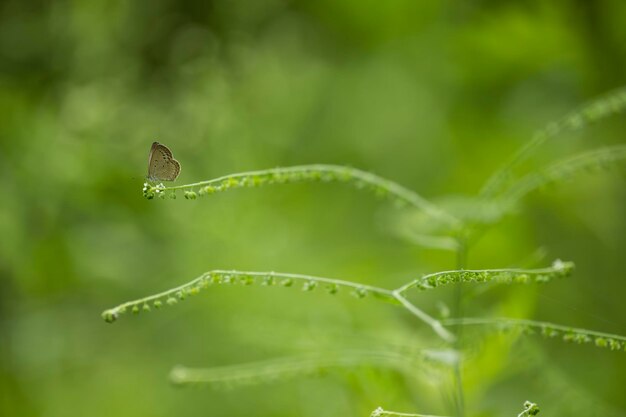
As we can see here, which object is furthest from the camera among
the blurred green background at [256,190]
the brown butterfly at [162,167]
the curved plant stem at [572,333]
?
the blurred green background at [256,190]

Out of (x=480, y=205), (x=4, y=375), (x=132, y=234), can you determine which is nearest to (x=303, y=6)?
(x=132, y=234)

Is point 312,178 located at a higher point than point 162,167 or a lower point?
lower

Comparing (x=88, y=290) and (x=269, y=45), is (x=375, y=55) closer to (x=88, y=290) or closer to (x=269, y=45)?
(x=269, y=45)

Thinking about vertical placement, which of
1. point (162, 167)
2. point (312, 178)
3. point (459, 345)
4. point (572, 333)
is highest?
point (162, 167)

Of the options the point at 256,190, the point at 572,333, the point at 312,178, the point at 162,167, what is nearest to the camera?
the point at 572,333

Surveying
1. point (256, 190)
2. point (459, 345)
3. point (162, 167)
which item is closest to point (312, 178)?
point (162, 167)

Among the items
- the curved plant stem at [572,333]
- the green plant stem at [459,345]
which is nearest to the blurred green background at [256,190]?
the green plant stem at [459,345]

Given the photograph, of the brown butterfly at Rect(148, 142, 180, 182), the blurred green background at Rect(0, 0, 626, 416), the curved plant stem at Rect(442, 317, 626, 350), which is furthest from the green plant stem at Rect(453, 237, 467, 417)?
the blurred green background at Rect(0, 0, 626, 416)

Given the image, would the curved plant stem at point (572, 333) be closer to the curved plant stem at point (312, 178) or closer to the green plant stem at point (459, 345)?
the green plant stem at point (459, 345)

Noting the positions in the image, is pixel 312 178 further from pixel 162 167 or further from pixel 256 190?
pixel 256 190

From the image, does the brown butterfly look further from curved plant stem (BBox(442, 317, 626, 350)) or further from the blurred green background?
the blurred green background

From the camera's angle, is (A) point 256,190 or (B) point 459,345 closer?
(B) point 459,345
